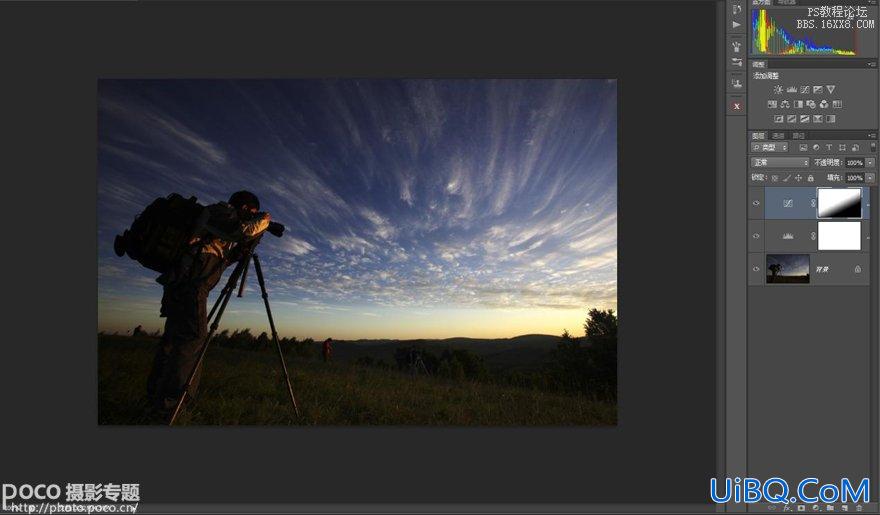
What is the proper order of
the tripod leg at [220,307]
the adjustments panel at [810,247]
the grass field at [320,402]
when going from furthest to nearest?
the grass field at [320,402]
the tripod leg at [220,307]
the adjustments panel at [810,247]

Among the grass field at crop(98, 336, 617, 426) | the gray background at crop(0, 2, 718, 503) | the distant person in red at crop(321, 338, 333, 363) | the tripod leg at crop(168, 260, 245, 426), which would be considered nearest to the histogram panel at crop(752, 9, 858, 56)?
the gray background at crop(0, 2, 718, 503)

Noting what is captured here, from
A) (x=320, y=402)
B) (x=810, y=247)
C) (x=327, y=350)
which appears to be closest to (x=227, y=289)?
(x=320, y=402)

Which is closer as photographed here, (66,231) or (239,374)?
(66,231)

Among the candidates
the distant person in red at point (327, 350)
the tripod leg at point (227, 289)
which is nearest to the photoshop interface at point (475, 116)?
the tripod leg at point (227, 289)

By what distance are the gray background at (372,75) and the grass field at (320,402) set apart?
134mm

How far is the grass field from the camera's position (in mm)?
3652

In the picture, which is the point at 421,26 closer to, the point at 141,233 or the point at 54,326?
the point at 141,233

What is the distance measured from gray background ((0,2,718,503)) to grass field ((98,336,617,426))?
13 centimetres

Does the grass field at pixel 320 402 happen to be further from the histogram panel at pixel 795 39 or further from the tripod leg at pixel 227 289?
the histogram panel at pixel 795 39

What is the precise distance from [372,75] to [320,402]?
12.4 ft

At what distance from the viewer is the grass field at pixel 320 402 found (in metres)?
3.65

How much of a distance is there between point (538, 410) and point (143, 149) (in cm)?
534

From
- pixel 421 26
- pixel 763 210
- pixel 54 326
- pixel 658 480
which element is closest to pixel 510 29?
pixel 421 26

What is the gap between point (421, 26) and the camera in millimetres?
3670
